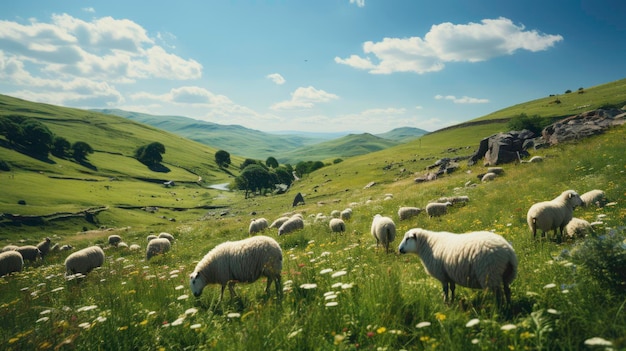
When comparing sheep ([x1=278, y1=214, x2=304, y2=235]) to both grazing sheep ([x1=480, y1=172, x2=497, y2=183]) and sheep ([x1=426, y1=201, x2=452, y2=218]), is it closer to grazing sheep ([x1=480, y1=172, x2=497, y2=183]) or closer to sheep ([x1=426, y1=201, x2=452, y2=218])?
sheep ([x1=426, y1=201, x2=452, y2=218])

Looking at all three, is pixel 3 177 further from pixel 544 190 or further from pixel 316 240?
pixel 544 190

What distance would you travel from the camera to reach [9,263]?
19.3 meters

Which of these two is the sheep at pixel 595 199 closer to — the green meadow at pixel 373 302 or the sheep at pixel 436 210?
the green meadow at pixel 373 302

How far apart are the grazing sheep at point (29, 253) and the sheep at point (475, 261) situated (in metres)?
31.5

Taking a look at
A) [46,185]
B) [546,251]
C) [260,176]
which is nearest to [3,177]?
[46,185]

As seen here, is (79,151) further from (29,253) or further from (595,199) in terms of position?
(595,199)

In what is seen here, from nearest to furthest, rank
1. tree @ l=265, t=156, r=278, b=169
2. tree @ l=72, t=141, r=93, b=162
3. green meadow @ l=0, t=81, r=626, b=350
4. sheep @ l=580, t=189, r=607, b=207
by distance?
green meadow @ l=0, t=81, r=626, b=350 → sheep @ l=580, t=189, r=607, b=207 → tree @ l=72, t=141, r=93, b=162 → tree @ l=265, t=156, r=278, b=169

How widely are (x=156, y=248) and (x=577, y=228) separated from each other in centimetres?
2252

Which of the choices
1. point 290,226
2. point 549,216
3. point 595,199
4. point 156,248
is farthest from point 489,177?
point 156,248

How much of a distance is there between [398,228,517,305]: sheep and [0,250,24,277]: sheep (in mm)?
25288

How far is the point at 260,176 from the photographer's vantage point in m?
118

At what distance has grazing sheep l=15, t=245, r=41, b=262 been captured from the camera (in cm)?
2466

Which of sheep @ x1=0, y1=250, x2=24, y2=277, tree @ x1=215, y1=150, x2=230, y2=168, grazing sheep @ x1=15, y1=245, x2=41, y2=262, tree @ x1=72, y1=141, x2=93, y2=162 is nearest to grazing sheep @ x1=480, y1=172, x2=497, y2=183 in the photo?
sheep @ x1=0, y1=250, x2=24, y2=277

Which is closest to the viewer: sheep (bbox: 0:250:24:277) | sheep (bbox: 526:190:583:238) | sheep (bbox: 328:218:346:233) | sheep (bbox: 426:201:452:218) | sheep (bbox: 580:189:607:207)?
sheep (bbox: 526:190:583:238)
